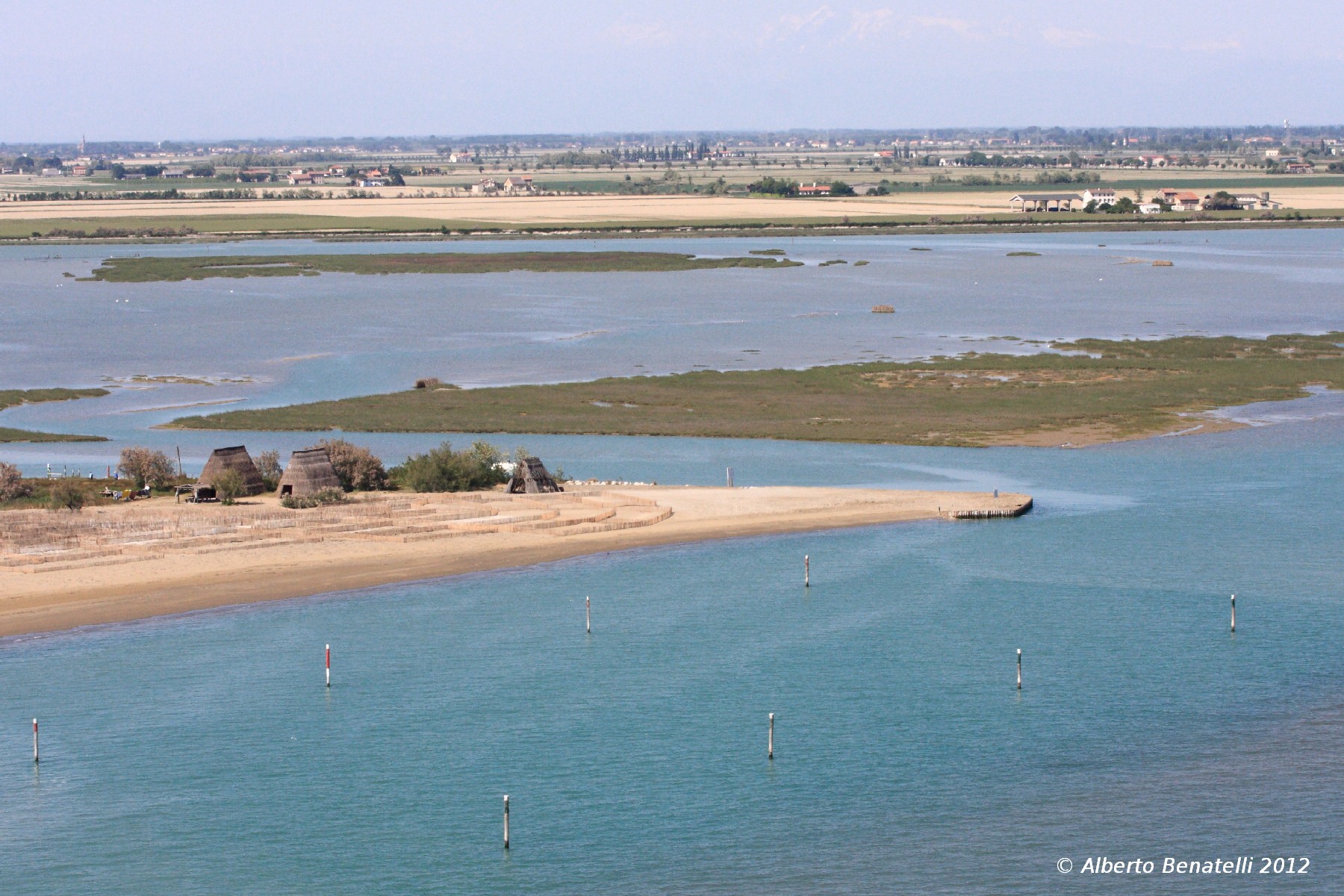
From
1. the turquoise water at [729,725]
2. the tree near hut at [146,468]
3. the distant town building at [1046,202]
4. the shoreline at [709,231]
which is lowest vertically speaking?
the turquoise water at [729,725]

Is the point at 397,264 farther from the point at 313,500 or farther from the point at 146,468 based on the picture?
the point at 313,500

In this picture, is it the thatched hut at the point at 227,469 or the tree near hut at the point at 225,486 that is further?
the thatched hut at the point at 227,469

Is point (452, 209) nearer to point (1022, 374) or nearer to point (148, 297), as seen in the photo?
point (148, 297)

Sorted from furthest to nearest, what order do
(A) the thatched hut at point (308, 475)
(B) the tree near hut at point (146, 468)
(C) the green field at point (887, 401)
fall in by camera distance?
1. (C) the green field at point (887, 401)
2. (B) the tree near hut at point (146, 468)
3. (A) the thatched hut at point (308, 475)

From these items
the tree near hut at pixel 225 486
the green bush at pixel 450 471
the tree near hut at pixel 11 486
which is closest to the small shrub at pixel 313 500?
the tree near hut at pixel 225 486

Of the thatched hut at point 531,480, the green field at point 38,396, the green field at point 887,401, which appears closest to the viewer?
the thatched hut at point 531,480

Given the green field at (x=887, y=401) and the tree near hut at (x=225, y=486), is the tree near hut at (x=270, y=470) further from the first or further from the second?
the green field at (x=887, y=401)

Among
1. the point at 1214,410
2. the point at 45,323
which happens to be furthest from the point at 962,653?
the point at 45,323
